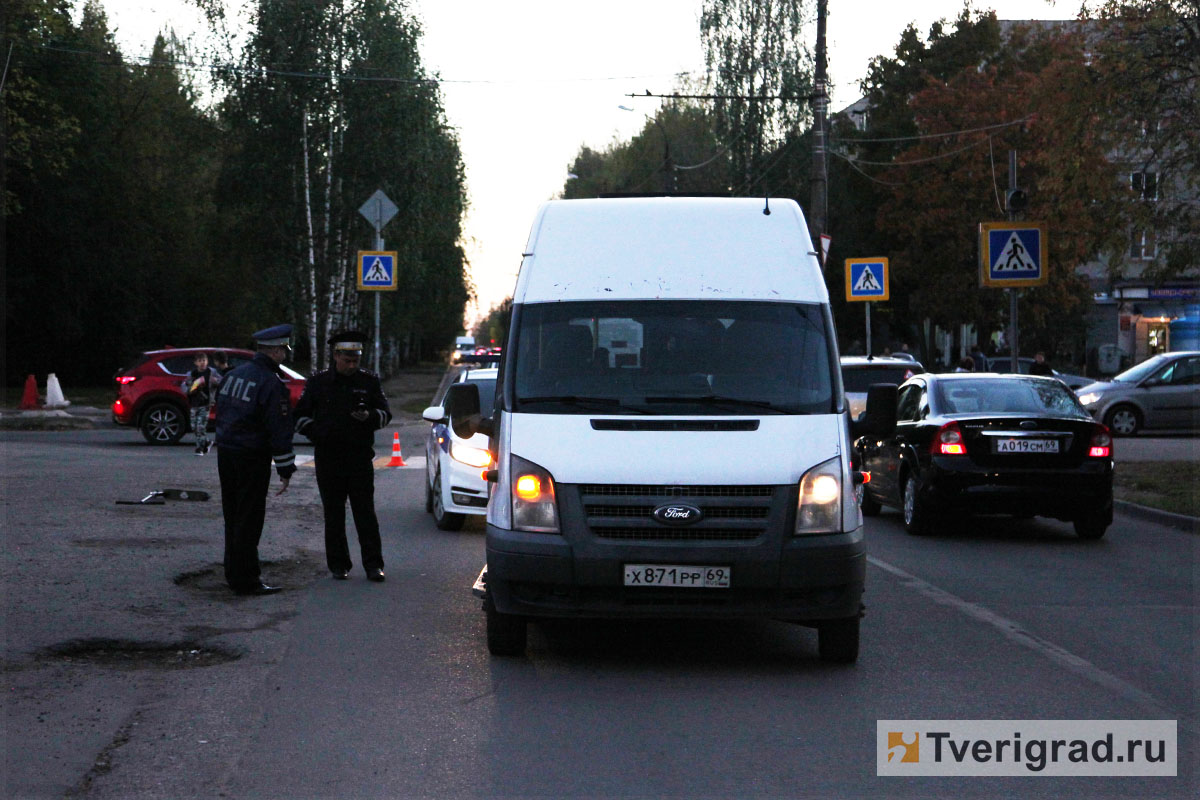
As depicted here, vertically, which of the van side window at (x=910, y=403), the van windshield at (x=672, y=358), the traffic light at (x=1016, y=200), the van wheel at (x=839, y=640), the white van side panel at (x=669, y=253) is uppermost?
the traffic light at (x=1016, y=200)

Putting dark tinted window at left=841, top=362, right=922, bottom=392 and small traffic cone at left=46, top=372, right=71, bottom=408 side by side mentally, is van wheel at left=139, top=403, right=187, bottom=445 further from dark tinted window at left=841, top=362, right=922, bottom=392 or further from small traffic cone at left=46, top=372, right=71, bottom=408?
dark tinted window at left=841, top=362, right=922, bottom=392

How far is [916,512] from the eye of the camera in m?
13.8

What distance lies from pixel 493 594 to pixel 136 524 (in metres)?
6.84

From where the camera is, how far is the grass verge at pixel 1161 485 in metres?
15.7

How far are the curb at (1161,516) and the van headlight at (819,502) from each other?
847 centimetres

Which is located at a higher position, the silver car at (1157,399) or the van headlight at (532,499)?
the van headlight at (532,499)

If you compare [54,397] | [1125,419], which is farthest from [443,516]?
[54,397]

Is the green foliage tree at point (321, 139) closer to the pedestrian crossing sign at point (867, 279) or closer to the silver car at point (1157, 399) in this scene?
the pedestrian crossing sign at point (867, 279)

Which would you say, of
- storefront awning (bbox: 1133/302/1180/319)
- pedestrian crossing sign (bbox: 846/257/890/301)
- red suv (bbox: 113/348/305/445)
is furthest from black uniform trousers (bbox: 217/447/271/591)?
storefront awning (bbox: 1133/302/1180/319)

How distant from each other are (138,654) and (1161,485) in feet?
44.5

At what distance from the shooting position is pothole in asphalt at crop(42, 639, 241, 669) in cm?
752

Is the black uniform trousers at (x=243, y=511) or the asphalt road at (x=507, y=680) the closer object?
the asphalt road at (x=507, y=680)

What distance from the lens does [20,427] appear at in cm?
2859

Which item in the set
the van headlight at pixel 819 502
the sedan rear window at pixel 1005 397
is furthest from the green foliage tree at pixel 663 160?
the van headlight at pixel 819 502
